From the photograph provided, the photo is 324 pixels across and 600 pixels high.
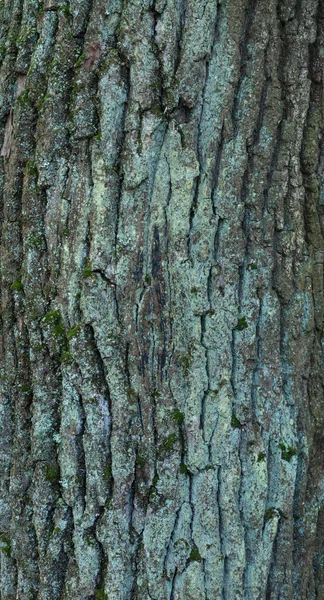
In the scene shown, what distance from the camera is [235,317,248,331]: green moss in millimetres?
2025

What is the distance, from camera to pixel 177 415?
6.50ft

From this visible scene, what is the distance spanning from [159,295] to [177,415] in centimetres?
38

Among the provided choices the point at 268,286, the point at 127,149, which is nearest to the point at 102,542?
the point at 268,286

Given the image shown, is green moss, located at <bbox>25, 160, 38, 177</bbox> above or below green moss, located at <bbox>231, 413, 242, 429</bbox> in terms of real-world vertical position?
above

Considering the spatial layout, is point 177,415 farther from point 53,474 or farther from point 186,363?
point 53,474

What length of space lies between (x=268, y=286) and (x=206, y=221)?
31cm

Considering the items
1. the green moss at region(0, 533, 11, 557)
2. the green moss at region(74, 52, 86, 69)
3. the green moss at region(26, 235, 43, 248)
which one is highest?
the green moss at region(74, 52, 86, 69)

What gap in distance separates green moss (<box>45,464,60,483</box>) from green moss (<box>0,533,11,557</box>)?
32 cm

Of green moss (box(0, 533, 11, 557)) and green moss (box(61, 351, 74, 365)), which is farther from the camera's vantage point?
green moss (box(0, 533, 11, 557))

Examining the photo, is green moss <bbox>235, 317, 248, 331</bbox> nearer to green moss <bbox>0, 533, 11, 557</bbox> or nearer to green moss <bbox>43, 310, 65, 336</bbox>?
green moss <bbox>43, 310, 65, 336</bbox>

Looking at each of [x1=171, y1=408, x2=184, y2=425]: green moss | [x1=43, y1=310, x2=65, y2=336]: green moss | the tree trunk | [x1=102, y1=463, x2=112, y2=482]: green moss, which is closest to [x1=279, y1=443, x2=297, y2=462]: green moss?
the tree trunk

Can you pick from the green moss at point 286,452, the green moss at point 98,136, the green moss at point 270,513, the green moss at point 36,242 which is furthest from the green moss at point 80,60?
the green moss at point 270,513

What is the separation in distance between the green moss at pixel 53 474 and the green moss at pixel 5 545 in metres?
0.32

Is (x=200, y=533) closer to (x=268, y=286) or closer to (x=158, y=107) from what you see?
(x=268, y=286)
